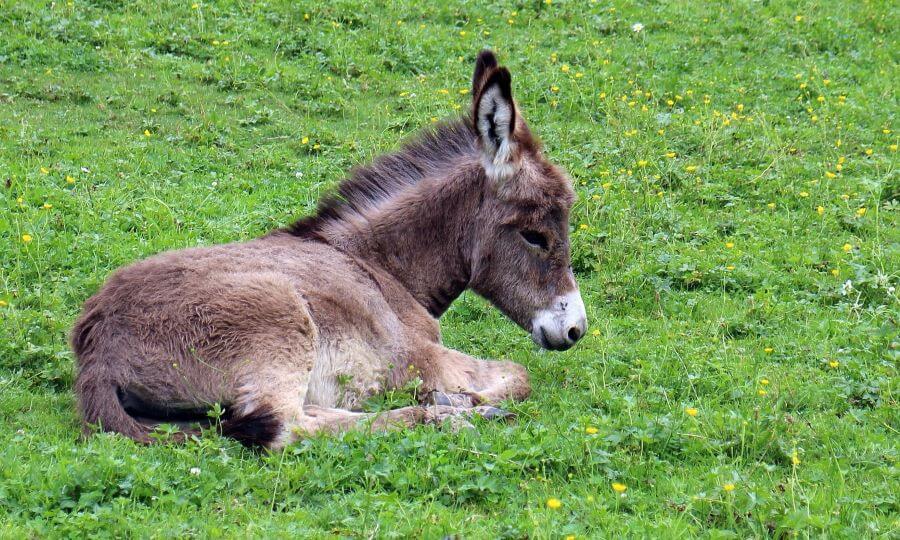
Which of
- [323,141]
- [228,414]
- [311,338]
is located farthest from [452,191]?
[323,141]

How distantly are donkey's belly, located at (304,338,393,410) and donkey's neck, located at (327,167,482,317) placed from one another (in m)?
0.80

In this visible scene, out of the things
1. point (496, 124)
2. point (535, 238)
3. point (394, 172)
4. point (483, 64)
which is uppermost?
point (483, 64)

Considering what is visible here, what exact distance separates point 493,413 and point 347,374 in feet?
2.76

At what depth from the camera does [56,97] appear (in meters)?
11.0

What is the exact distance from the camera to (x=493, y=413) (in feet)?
17.7

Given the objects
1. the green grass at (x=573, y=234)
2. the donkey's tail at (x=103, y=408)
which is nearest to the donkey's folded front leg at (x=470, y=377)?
the green grass at (x=573, y=234)

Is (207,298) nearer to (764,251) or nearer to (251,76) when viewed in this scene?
(764,251)

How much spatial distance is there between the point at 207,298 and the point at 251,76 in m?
6.97

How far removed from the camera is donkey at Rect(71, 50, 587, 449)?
505cm

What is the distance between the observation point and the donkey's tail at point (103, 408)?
4.84 metres

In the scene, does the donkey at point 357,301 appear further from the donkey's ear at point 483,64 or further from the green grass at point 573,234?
the green grass at point 573,234

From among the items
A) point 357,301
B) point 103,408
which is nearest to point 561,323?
point 357,301

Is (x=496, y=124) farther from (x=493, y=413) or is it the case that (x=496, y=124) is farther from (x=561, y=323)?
(x=493, y=413)

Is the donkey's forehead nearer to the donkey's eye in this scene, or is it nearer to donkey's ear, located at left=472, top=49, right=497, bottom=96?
the donkey's eye
